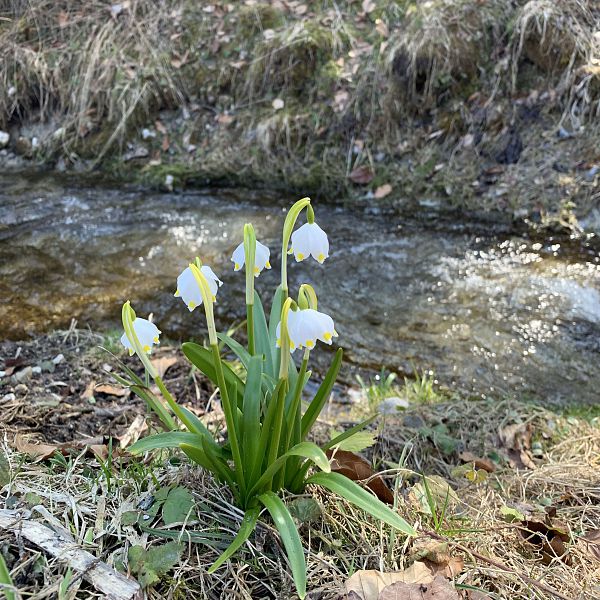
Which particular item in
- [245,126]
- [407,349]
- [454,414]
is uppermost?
[245,126]

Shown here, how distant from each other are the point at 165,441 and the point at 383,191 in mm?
3415

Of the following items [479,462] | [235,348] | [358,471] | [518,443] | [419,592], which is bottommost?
[518,443]

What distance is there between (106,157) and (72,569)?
14.5 ft

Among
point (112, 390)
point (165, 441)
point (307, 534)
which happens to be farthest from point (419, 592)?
point (112, 390)

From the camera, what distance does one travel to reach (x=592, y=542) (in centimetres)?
169

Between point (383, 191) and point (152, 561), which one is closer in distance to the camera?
point (152, 561)

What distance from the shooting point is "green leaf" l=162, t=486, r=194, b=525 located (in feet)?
4.97

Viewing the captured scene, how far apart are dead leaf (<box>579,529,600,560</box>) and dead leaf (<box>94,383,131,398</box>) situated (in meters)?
1.71

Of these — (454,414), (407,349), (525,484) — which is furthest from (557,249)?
(525,484)

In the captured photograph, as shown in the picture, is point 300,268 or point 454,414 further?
point 300,268

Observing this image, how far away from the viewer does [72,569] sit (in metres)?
1.33

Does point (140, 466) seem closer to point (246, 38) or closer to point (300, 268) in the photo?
point (300, 268)

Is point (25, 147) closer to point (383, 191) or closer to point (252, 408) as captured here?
point (383, 191)

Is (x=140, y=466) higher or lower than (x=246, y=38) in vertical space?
lower
